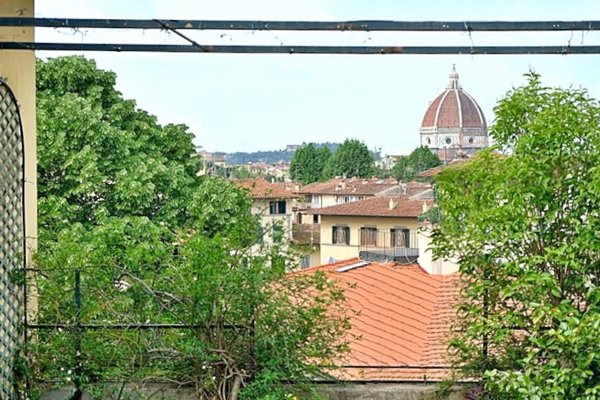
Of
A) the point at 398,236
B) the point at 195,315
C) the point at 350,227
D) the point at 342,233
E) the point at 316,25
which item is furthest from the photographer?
the point at 342,233

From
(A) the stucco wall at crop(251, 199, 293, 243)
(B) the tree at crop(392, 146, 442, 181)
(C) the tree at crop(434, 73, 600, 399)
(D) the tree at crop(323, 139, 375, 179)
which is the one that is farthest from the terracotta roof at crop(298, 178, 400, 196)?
(C) the tree at crop(434, 73, 600, 399)

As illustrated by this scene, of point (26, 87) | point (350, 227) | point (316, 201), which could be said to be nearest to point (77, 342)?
point (26, 87)

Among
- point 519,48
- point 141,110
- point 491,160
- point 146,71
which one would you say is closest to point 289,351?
point 491,160

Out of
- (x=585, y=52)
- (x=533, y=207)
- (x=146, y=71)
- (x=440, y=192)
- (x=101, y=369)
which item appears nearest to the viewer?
(x=585, y=52)

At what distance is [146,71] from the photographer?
6742 millimetres

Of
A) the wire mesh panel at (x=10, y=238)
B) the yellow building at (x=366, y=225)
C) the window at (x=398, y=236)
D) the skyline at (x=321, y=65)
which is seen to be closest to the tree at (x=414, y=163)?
the yellow building at (x=366, y=225)

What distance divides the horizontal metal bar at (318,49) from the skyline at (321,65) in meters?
0.03

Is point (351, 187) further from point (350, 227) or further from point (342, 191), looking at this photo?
point (350, 227)

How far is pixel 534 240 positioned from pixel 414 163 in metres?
10.4

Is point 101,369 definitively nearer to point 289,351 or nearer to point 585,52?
point 289,351

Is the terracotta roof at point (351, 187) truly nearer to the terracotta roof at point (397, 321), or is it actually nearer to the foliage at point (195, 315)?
the terracotta roof at point (397, 321)

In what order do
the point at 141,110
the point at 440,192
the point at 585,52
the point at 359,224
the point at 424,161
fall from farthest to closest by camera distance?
the point at 359,224 < the point at 141,110 < the point at 424,161 < the point at 440,192 < the point at 585,52

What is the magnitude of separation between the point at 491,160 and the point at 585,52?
0.64 m

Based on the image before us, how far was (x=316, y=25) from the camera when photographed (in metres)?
3.51
